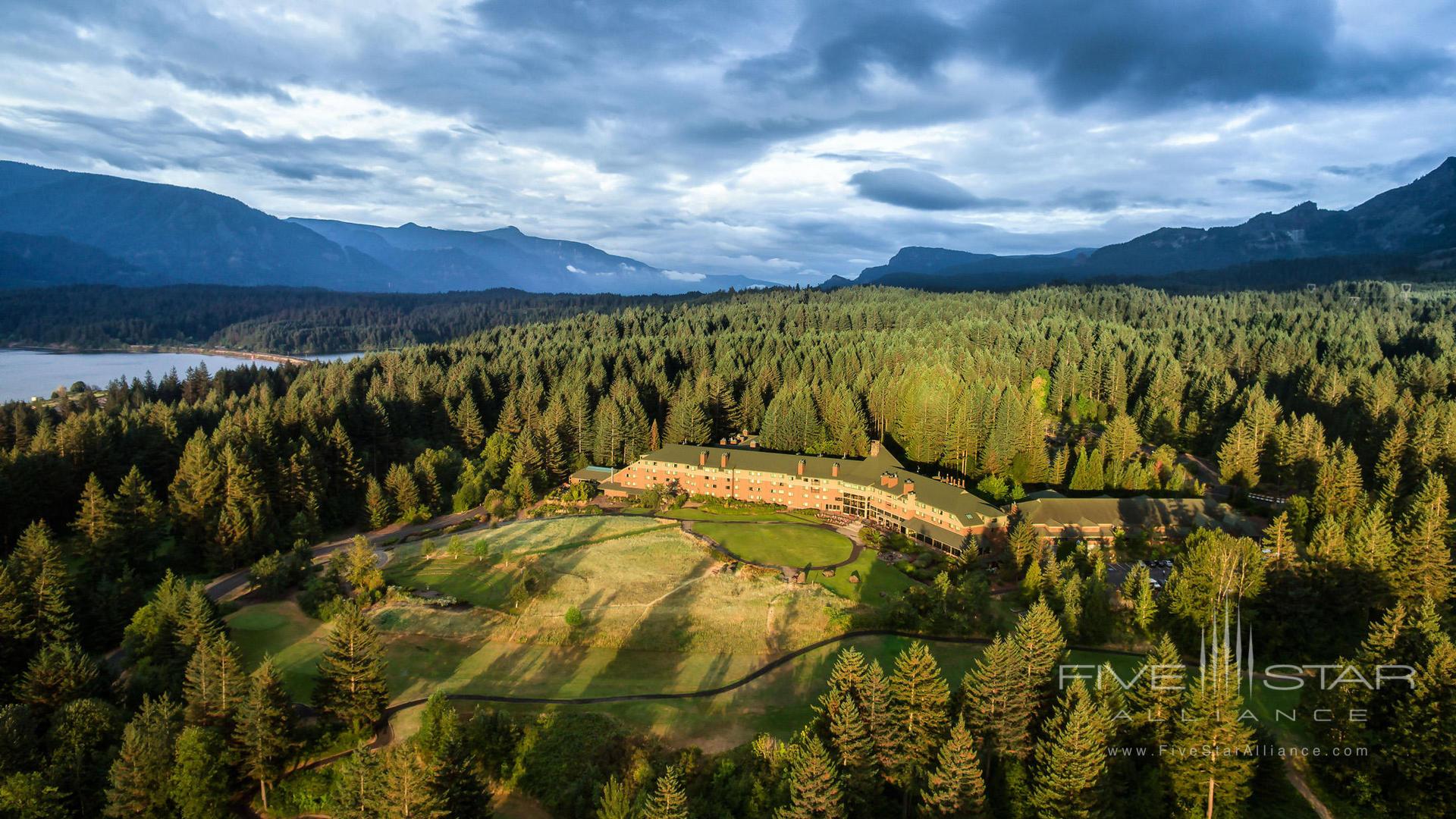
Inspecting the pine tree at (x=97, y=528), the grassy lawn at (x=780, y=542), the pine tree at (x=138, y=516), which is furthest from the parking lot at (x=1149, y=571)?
the pine tree at (x=138, y=516)

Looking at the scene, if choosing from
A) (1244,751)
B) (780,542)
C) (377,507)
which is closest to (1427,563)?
(1244,751)

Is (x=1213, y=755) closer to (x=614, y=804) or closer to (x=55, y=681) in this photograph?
(x=614, y=804)

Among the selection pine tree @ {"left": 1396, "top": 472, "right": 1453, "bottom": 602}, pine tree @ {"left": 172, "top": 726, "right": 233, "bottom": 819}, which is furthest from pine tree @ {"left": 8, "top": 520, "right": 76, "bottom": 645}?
pine tree @ {"left": 1396, "top": 472, "right": 1453, "bottom": 602}

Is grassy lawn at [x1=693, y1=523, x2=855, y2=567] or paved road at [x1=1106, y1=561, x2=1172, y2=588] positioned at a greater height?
paved road at [x1=1106, y1=561, x2=1172, y2=588]

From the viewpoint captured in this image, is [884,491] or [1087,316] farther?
[1087,316]

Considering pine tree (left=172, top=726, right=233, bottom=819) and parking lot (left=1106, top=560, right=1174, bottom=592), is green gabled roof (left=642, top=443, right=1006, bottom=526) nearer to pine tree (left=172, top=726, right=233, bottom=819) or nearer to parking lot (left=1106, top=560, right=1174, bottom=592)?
parking lot (left=1106, top=560, right=1174, bottom=592)

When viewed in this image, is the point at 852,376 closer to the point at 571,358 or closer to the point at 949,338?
the point at 949,338

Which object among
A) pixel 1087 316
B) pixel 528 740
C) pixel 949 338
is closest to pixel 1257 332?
pixel 1087 316
